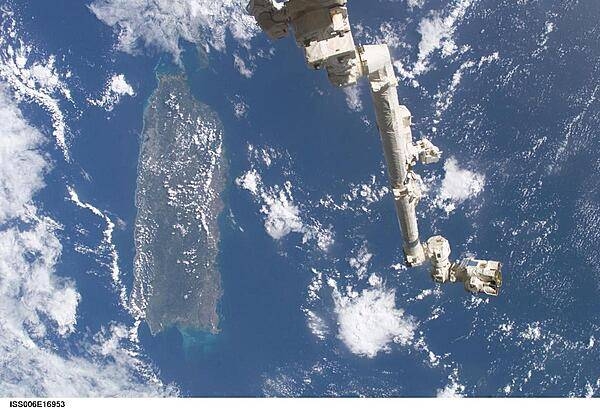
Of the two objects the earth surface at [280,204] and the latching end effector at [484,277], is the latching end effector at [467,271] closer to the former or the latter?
the latching end effector at [484,277]

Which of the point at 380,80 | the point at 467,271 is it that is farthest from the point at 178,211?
the point at 380,80

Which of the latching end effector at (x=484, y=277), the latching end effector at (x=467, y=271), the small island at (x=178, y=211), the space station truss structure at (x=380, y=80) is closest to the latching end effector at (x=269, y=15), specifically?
the space station truss structure at (x=380, y=80)

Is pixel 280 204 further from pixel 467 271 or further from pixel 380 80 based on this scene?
pixel 380 80

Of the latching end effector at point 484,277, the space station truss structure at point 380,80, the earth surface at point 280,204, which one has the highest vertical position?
the earth surface at point 280,204

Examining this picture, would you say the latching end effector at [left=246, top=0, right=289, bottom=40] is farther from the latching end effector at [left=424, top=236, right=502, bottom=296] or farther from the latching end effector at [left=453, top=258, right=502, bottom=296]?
the latching end effector at [left=453, top=258, right=502, bottom=296]

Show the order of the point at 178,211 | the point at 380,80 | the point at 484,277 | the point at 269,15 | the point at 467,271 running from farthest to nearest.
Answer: the point at 178,211 → the point at 467,271 → the point at 484,277 → the point at 380,80 → the point at 269,15
